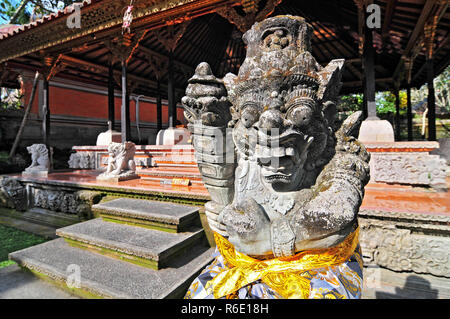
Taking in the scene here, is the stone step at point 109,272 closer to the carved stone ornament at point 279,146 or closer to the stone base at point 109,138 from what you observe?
the carved stone ornament at point 279,146

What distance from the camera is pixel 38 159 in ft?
20.9

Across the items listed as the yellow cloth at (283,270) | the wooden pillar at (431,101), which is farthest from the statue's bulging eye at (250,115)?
the wooden pillar at (431,101)

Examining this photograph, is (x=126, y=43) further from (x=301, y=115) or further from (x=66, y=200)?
(x=301, y=115)

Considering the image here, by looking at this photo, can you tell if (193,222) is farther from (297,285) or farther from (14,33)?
(14,33)

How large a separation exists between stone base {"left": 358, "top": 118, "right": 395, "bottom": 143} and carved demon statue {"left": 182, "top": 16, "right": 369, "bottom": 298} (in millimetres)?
3265

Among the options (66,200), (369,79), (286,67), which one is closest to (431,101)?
(369,79)

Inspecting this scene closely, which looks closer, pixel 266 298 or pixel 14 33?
pixel 266 298

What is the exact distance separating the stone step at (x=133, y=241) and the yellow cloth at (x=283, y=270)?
1.12 metres

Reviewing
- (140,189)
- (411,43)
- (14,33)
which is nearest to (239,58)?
(411,43)

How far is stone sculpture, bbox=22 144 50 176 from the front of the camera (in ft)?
20.4

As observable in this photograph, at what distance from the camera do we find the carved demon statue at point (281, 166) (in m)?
0.96

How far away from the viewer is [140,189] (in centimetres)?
359

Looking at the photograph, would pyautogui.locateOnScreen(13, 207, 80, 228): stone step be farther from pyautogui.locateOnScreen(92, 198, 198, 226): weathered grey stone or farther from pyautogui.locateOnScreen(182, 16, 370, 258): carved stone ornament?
pyautogui.locateOnScreen(182, 16, 370, 258): carved stone ornament

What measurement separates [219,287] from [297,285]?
0.40 m
